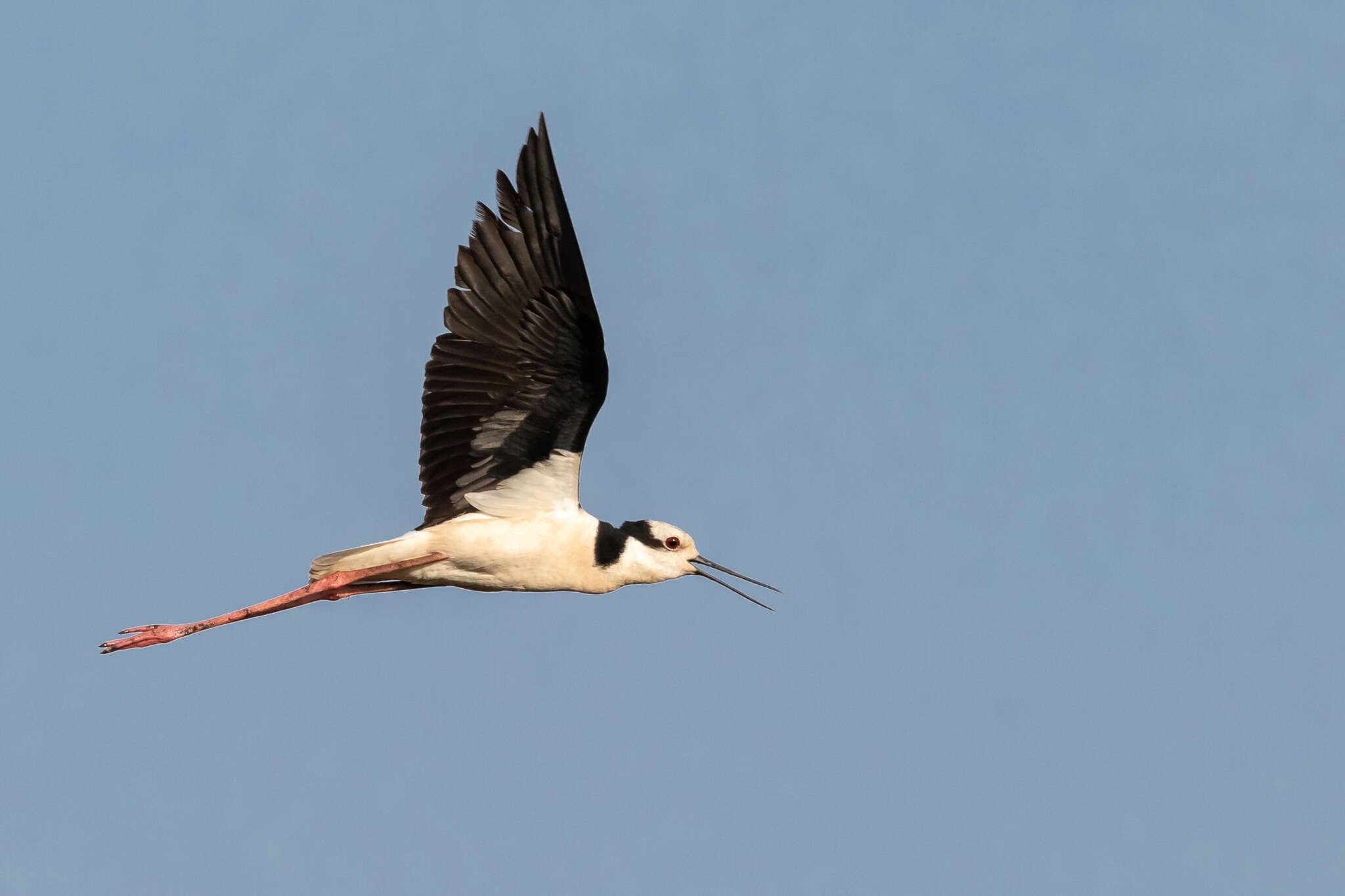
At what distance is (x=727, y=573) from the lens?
48.6 feet

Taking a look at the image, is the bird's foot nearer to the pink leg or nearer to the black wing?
the pink leg

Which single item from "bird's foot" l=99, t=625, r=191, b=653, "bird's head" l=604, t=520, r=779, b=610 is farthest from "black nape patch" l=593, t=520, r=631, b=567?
"bird's foot" l=99, t=625, r=191, b=653

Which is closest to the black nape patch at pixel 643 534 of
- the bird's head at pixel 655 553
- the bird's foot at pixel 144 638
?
the bird's head at pixel 655 553

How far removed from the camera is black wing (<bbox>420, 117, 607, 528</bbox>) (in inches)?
502

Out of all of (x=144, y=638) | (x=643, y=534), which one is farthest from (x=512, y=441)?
(x=144, y=638)

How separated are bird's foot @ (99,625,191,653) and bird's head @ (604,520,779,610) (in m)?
3.66

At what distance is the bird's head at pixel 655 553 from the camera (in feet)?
46.1

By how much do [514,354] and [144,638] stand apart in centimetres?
394

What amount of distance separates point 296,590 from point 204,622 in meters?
0.80

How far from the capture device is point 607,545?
13.9 m

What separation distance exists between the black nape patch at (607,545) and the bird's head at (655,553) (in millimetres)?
11

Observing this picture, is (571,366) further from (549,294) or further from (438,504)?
(438,504)

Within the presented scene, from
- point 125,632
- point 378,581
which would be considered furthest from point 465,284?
point 125,632

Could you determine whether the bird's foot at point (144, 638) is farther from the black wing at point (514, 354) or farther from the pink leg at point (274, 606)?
the black wing at point (514, 354)
